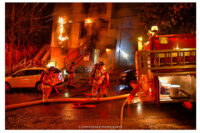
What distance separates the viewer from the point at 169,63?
14.8ft

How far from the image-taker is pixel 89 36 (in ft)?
49.1

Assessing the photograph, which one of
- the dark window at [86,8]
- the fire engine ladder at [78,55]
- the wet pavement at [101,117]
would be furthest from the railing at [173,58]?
the dark window at [86,8]

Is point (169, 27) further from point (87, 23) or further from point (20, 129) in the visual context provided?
point (20, 129)

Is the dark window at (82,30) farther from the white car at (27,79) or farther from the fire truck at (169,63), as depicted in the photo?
the fire truck at (169,63)

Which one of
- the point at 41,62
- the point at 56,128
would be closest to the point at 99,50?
the point at 41,62

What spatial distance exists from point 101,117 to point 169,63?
2.95 metres

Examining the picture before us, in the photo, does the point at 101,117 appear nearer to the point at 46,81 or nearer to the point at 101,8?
the point at 46,81

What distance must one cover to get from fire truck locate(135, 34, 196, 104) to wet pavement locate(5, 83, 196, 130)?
1.74 ft

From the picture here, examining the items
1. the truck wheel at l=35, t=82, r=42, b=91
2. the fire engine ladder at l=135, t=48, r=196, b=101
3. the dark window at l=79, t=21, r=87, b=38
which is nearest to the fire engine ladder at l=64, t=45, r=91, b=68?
the dark window at l=79, t=21, r=87, b=38

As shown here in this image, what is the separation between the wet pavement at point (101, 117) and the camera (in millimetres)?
4137

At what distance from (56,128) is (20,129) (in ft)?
3.68

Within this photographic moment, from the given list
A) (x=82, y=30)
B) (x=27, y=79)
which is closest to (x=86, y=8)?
(x=82, y=30)

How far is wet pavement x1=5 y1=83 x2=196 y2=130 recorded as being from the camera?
414 centimetres

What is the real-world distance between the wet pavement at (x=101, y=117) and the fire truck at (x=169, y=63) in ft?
1.74
